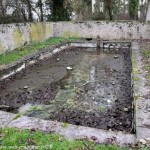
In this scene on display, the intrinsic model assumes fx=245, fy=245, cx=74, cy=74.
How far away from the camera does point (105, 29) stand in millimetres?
17672

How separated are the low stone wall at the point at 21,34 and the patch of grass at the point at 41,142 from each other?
7266 millimetres

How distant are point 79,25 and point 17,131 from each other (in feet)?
48.0

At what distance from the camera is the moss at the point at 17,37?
12.0 meters

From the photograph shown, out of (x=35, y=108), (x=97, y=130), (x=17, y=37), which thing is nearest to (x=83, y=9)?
(x=17, y=37)

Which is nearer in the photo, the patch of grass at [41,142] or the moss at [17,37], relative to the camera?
the patch of grass at [41,142]

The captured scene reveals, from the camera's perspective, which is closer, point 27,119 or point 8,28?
point 27,119

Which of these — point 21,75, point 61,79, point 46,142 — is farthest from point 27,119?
point 21,75

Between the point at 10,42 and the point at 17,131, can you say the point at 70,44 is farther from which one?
the point at 17,131

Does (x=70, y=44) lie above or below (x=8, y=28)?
A: below

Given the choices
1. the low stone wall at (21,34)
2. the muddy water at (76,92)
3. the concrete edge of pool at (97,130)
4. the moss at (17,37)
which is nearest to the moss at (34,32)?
the low stone wall at (21,34)

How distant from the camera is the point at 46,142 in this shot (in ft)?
12.0

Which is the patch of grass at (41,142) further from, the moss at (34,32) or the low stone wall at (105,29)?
the low stone wall at (105,29)

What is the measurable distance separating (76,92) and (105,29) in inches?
460

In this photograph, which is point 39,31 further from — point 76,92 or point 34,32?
point 76,92
